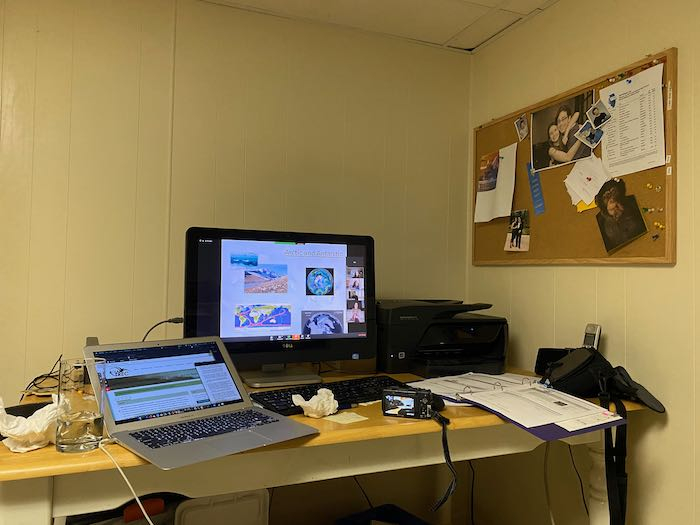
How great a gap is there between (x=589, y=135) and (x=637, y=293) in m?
0.52

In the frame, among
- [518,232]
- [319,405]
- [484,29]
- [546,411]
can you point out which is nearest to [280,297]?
[319,405]

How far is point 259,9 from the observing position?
1945mm

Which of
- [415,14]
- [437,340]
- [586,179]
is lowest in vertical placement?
[437,340]

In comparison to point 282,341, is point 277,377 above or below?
below

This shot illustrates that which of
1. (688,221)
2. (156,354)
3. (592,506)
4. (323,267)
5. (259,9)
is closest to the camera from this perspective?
(156,354)

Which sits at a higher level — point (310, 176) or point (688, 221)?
point (310, 176)

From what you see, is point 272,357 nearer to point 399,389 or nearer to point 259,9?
point 399,389

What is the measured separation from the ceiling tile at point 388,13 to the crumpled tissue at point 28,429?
1.55m

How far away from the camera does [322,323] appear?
5.37 feet

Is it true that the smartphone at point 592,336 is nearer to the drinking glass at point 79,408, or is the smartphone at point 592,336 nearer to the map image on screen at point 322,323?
the map image on screen at point 322,323

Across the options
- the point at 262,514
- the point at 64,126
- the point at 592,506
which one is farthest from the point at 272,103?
the point at 592,506

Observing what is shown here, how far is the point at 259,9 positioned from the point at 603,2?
1191 millimetres

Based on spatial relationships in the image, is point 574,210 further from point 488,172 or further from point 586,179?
point 488,172

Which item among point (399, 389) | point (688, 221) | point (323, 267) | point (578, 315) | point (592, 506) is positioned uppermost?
point (688, 221)
